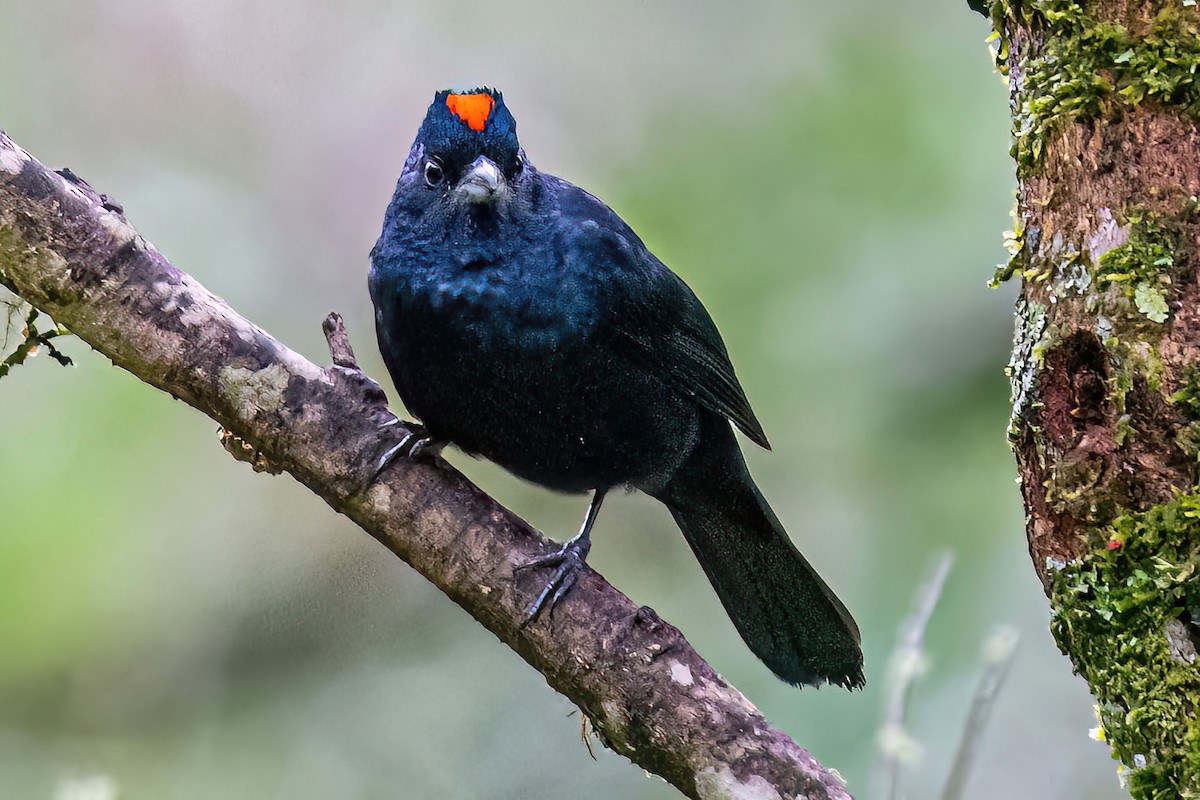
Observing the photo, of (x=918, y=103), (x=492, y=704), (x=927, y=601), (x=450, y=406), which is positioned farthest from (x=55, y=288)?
(x=918, y=103)

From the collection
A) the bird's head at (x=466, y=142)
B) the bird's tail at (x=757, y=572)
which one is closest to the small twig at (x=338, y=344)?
the bird's head at (x=466, y=142)

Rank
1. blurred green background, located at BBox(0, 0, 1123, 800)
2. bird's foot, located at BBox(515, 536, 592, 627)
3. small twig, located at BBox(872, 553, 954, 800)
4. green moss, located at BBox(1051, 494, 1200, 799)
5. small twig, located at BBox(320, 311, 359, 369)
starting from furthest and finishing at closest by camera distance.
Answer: blurred green background, located at BBox(0, 0, 1123, 800) → small twig, located at BBox(872, 553, 954, 800) → small twig, located at BBox(320, 311, 359, 369) → bird's foot, located at BBox(515, 536, 592, 627) → green moss, located at BBox(1051, 494, 1200, 799)

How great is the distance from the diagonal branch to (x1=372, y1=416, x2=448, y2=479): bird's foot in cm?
2

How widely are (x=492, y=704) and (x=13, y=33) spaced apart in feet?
7.83

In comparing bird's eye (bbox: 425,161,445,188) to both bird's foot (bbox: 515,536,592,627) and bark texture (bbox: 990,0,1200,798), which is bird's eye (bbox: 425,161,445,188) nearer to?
bird's foot (bbox: 515,536,592,627)

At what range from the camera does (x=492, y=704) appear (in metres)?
3.18

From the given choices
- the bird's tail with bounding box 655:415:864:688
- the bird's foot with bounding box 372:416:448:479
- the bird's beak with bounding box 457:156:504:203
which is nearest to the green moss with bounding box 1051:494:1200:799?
the bird's tail with bounding box 655:415:864:688

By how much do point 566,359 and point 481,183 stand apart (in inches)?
16.3

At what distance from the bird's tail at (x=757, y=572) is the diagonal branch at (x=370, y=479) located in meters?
0.58

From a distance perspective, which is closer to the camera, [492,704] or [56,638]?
[56,638]

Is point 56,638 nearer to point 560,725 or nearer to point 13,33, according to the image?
point 560,725

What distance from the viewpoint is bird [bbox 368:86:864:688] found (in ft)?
7.38

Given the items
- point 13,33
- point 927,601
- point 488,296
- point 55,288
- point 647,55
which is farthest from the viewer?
point 647,55

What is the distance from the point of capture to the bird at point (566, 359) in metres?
2.25
